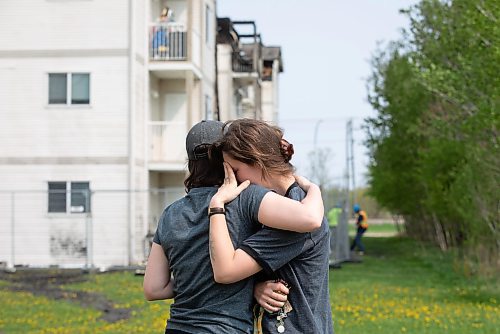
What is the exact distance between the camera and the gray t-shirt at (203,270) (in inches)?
140

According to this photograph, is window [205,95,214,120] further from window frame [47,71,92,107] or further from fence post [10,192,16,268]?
fence post [10,192,16,268]

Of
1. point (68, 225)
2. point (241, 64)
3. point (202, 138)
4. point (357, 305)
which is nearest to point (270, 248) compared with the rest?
point (202, 138)

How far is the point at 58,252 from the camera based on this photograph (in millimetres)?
26719

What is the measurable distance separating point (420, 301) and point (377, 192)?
23.4 m

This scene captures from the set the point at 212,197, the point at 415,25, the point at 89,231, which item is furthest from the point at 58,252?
the point at 212,197

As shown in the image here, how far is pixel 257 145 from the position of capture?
Result: 352cm

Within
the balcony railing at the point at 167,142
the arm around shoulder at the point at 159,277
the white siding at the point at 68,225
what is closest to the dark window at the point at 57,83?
the white siding at the point at 68,225

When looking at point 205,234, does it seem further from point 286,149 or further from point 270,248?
point 286,149

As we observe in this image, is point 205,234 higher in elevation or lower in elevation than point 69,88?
lower

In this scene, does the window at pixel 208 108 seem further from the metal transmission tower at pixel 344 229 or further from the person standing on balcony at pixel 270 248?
the person standing on balcony at pixel 270 248

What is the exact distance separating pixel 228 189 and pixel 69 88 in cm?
2481

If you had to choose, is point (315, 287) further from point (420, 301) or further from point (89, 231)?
point (89, 231)

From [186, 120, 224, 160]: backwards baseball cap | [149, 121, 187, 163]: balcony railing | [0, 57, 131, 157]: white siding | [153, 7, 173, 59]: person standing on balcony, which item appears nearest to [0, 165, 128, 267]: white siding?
[0, 57, 131, 157]: white siding

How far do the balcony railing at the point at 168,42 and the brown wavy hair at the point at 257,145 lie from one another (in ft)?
85.0
